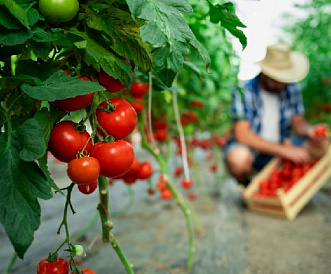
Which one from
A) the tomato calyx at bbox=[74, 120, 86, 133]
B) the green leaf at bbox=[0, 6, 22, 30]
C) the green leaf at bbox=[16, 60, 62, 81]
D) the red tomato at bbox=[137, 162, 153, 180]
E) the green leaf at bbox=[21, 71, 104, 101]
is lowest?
the red tomato at bbox=[137, 162, 153, 180]

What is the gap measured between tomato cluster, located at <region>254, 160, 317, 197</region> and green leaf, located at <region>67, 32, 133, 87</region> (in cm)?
205

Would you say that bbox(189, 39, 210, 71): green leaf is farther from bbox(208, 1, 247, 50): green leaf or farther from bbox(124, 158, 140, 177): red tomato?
bbox(124, 158, 140, 177): red tomato

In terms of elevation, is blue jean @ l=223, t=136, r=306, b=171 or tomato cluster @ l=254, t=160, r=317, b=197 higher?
tomato cluster @ l=254, t=160, r=317, b=197

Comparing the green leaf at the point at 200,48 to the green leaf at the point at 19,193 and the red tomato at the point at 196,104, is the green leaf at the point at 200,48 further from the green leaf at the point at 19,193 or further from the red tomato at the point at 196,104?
the red tomato at the point at 196,104

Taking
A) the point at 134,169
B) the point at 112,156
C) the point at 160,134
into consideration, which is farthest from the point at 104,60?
the point at 160,134

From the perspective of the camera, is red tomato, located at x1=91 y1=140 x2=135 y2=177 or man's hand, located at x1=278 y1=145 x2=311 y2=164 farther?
man's hand, located at x1=278 y1=145 x2=311 y2=164

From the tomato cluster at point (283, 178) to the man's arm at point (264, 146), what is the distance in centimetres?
7

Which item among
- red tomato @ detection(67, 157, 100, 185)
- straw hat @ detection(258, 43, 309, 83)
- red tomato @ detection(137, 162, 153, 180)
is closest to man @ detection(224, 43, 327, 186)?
straw hat @ detection(258, 43, 309, 83)

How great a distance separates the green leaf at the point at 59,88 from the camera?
438 millimetres

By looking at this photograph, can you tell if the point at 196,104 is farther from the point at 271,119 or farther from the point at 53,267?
the point at 53,267

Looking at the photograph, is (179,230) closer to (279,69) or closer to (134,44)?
(134,44)

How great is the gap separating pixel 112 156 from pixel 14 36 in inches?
8.8

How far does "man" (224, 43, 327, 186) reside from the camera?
2.62 metres

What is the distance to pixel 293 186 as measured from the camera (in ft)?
7.58
